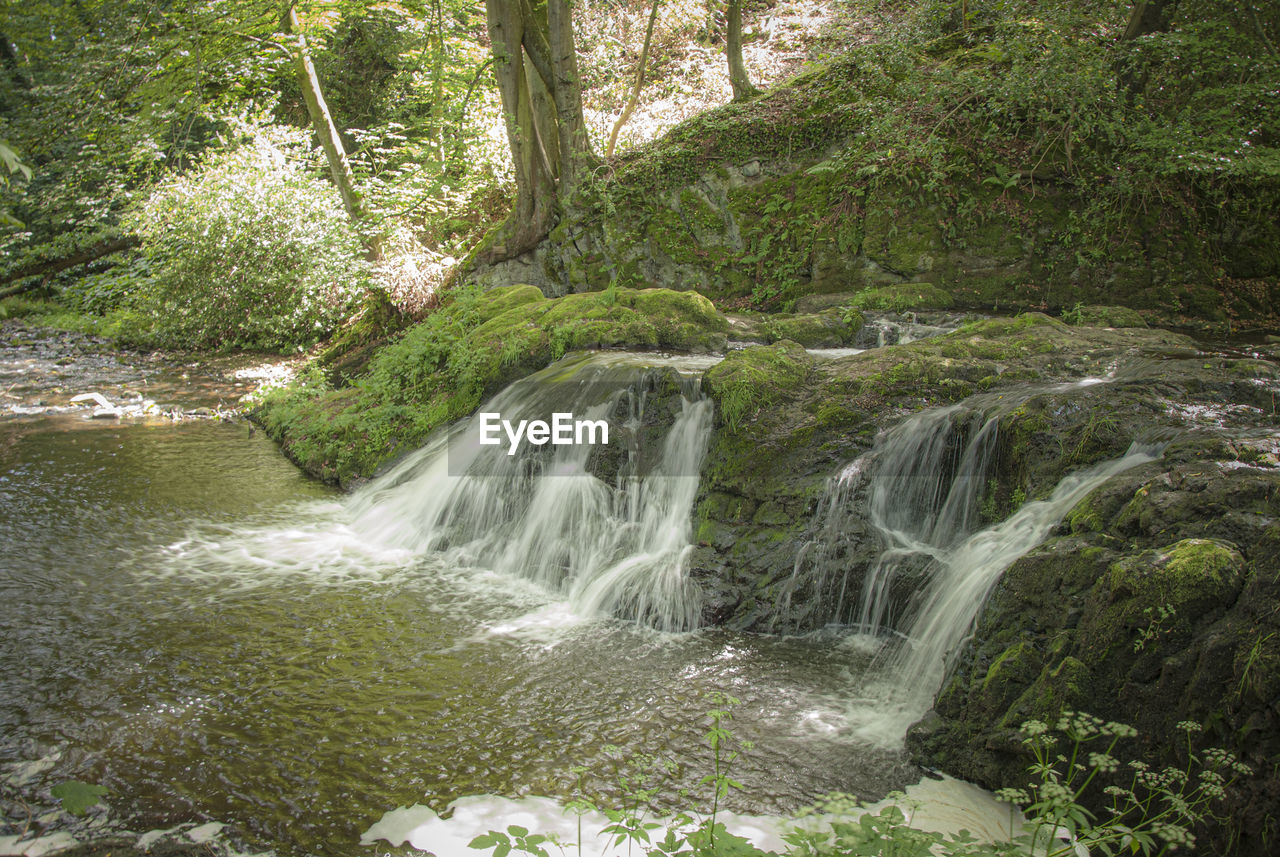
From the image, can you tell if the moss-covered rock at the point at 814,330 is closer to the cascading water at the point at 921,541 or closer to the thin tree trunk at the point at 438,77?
the cascading water at the point at 921,541

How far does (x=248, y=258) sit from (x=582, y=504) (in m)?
11.9

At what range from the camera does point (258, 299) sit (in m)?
15.6

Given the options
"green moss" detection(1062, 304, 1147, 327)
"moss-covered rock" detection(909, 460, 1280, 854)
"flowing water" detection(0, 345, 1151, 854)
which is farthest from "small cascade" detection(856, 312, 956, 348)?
"moss-covered rock" detection(909, 460, 1280, 854)

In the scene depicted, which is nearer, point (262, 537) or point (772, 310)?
point (262, 537)

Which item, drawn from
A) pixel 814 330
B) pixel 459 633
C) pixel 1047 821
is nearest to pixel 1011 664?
pixel 1047 821

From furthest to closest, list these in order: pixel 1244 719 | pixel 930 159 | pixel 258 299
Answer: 1. pixel 258 299
2. pixel 930 159
3. pixel 1244 719

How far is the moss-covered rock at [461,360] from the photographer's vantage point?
9086 mm

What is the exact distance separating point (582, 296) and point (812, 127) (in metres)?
5.06

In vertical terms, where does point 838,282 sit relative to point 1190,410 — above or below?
above

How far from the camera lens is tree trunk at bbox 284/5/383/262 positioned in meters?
14.3

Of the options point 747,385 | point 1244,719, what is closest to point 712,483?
point 747,385

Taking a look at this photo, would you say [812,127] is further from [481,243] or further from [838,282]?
[481,243]

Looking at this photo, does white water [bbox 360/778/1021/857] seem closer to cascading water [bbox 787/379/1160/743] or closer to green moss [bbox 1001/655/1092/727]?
green moss [bbox 1001/655/1092/727]

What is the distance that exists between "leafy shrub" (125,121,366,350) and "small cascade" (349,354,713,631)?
8.38m
